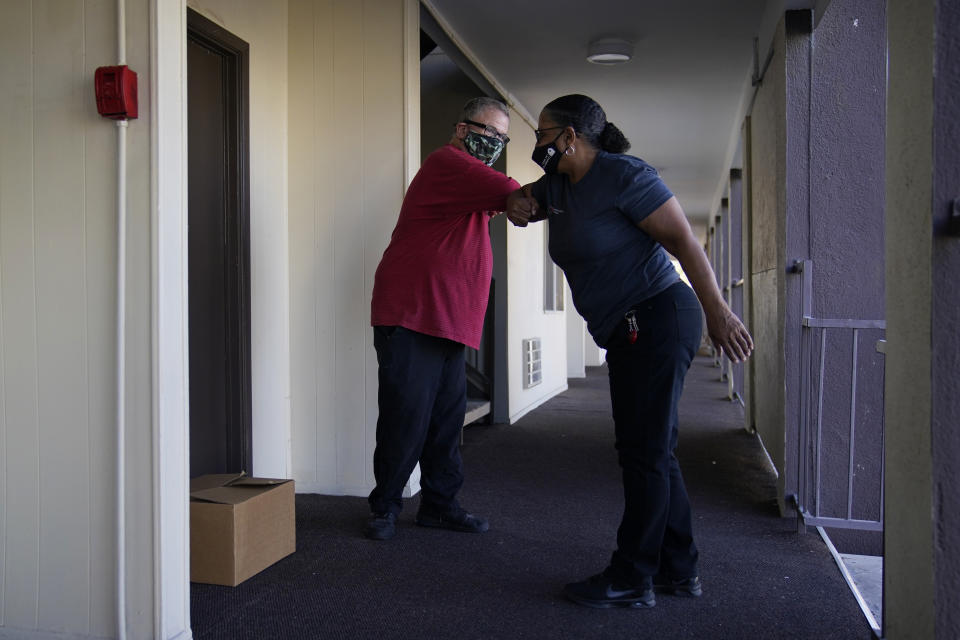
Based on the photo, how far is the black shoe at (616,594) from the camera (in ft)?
7.14

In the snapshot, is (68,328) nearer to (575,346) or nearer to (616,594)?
(616,594)

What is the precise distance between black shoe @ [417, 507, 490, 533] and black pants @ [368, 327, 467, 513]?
0.03 metres

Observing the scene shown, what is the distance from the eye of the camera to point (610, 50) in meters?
4.65

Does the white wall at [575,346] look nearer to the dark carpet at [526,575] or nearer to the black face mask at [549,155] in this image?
the dark carpet at [526,575]

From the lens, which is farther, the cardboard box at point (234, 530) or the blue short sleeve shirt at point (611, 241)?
the cardboard box at point (234, 530)

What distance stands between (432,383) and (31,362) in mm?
1355

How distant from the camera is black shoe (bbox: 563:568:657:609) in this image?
7.14 ft

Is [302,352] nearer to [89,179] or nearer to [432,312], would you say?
[432,312]

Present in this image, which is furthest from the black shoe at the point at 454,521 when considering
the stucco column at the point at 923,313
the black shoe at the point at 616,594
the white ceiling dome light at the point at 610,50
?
the white ceiling dome light at the point at 610,50

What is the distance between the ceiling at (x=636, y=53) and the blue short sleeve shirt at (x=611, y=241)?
5.64 feet

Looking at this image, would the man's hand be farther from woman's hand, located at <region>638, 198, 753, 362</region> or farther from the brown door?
the brown door

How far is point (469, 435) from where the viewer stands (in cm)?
516

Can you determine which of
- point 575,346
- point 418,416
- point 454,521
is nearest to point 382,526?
point 454,521

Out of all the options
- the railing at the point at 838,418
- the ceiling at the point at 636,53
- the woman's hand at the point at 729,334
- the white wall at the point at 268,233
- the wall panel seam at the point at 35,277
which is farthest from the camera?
the ceiling at the point at 636,53
